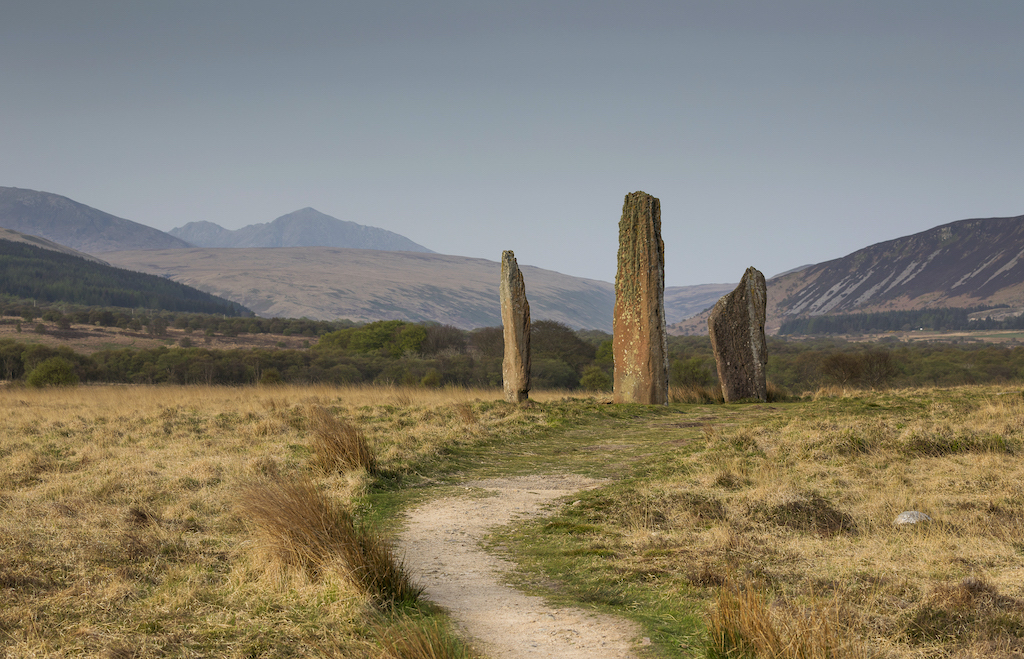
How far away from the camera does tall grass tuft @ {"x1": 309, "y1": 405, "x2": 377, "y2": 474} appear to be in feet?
28.4

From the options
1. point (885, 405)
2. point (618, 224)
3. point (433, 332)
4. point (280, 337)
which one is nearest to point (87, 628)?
point (885, 405)

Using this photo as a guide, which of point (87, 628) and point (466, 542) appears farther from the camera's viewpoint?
point (466, 542)

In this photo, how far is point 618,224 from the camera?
17344 mm

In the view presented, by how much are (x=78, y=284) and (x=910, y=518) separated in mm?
142959

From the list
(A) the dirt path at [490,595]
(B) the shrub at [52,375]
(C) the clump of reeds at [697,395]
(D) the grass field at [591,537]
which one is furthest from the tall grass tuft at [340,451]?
(B) the shrub at [52,375]

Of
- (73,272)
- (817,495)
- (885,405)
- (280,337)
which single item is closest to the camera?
(817,495)

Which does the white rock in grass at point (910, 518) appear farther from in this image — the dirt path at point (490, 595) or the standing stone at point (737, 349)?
the standing stone at point (737, 349)

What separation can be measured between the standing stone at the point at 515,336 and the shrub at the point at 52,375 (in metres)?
16.0

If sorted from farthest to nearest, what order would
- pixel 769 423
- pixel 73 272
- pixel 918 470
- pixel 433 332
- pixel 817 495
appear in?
1. pixel 73 272
2. pixel 433 332
3. pixel 769 423
4. pixel 918 470
5. pixel 817 495

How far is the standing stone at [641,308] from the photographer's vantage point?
16469mm

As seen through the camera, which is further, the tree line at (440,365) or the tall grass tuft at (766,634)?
the tree line at (440,365)

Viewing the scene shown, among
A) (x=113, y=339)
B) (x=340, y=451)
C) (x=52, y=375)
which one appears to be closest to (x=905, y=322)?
(x=113, y=339)

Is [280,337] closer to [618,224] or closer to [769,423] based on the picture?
[618,224]

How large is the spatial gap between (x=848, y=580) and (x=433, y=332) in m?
43.5
